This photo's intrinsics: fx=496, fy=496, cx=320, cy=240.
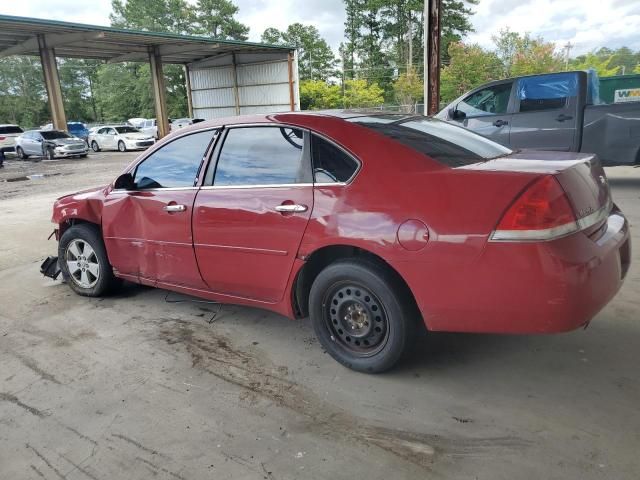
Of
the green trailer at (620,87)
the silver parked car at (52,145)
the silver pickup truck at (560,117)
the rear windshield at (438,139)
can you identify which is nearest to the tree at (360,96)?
the silver parked car at (52,145)

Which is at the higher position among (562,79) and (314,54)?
(314,54)

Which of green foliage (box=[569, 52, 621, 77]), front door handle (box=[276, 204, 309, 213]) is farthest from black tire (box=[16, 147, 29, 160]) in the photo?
green foliage (box=[569, 52, 621, 77])

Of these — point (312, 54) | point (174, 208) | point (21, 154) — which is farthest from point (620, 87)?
point (312, 54)

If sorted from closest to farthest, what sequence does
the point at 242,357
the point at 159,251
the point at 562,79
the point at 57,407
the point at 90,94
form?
the point at 57,407 < the point at 242,357 < the point at 159,251 < the point at 562,79 < the point at 90,94

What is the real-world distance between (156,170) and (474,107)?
652cm

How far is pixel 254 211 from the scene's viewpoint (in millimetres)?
3168

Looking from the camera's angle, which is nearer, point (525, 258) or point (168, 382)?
point (525, 258)

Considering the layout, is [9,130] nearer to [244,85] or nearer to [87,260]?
[244,85]

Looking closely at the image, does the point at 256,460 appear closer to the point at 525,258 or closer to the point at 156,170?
the point at 525,258

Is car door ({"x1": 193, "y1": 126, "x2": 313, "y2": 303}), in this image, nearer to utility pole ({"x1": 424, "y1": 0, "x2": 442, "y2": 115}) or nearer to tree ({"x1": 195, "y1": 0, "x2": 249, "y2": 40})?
utility pole ({"x1": 424, "y1": 0, "x2": 442, "y2": 115})

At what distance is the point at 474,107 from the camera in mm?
8727

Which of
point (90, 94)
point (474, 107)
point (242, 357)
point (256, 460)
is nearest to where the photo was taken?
point (256, 460)

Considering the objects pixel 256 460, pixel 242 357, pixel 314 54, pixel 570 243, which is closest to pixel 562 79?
pixel 570 243

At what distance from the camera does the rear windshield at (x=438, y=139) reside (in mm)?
2818
